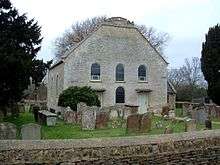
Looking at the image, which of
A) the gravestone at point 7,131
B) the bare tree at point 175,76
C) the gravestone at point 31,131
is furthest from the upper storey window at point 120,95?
the bare tree at point 175,76

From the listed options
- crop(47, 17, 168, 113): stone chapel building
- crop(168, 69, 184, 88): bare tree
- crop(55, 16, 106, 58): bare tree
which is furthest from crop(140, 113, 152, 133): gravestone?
crop(168, 69, 184, 88): bare tree

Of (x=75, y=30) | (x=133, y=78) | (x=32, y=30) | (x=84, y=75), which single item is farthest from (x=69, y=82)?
(x=75, y=30)

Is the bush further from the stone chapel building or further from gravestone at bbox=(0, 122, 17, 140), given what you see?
gravestone at bbox=(0, 122, 17, 140)

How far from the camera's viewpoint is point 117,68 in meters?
39.5

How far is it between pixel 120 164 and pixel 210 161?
2309 mm

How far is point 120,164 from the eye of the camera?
848cm

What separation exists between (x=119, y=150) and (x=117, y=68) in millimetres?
31108

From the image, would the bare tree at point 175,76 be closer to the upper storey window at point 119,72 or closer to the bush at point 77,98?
the upper storey window at point 119,72

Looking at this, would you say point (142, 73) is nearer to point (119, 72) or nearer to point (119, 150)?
point (119, 72)

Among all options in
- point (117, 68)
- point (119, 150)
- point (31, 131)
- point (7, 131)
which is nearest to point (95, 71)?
point (117, 68)

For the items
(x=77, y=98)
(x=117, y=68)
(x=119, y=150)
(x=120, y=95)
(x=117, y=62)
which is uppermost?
(x=117, y=62)

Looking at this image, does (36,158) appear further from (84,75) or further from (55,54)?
(55,54)

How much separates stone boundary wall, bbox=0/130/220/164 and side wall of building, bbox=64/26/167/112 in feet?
93.0

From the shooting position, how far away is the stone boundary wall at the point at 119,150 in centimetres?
787
